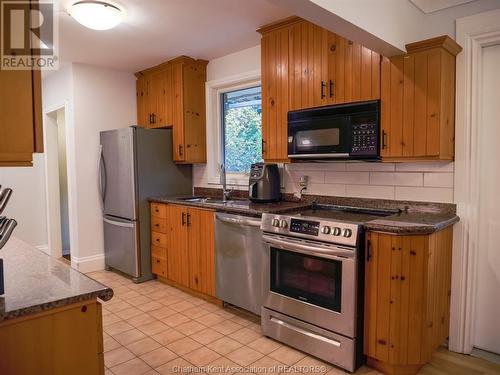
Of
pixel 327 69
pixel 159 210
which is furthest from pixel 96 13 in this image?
pixel 159 210

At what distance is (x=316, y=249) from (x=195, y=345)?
1.15m

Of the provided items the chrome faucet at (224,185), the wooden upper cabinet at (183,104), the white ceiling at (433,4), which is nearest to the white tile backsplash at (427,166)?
the white ceiling at (433,4)

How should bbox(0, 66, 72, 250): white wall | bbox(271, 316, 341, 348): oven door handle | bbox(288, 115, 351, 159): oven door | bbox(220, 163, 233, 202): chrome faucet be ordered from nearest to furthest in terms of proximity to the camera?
bbox(271, 316, 341, 348): oven door handle < bbox(288, 115, 351, 159): oven door < bbox(220, 163, 233, 202): chrome faucet < bbox(0, 66, 72, 250): white wall

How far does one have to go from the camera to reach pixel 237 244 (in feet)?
9.88

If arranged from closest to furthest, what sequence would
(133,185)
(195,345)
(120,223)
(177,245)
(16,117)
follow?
(16,117), (195,345), (177,245), (133,185), (120,223)

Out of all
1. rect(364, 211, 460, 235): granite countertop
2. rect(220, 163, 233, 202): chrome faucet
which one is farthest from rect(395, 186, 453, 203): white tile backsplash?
rect(220, 163, 233, 202): chrome faucet

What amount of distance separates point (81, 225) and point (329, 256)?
328 centimetres

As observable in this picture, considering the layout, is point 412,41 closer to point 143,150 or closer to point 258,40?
point 258,40

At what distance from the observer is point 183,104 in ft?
13.3

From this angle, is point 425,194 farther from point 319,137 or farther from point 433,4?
point 433,4

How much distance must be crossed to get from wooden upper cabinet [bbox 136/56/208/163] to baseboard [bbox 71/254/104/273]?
5.28ft

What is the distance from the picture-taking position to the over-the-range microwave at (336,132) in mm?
2502

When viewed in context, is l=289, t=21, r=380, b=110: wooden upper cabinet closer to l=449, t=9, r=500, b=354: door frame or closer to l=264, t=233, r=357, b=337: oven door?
l=449, t=9, r=500, b=354: door frame

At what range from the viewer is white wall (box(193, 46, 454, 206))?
2.53 m
